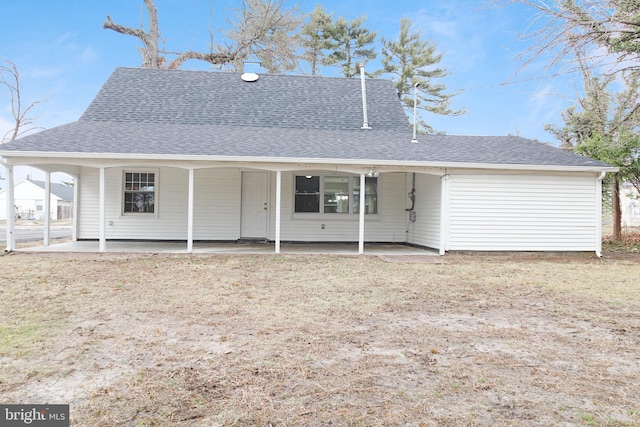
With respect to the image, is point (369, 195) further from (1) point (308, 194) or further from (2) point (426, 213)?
(2) point (426, 213)

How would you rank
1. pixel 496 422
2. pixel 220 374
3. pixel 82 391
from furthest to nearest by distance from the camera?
1. pixel 220 374
2. pixel 82 391
3. pixel 496 422

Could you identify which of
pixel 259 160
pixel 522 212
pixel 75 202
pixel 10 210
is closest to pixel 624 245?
pixel 522 212

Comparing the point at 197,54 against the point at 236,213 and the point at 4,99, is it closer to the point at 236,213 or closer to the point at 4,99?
the point at 4,99

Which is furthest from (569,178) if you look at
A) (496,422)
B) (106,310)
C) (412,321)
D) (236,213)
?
(106,310)

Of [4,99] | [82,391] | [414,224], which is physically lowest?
[82,391]

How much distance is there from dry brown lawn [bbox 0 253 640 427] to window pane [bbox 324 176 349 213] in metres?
5.68

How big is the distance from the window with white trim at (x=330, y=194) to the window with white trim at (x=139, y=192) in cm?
420

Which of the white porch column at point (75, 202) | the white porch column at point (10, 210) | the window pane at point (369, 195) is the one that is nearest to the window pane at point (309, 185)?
the window pane at point (369, 195)

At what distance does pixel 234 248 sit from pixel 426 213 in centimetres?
533

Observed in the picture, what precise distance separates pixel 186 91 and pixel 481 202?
1039cm

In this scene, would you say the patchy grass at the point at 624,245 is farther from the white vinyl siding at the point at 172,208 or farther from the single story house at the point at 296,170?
the white vinyl siding at the point at 172,208

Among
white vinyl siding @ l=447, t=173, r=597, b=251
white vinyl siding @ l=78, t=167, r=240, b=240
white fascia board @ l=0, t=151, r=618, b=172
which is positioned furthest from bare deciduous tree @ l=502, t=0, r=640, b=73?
white vinyl siding @ l=78, t=167, r=240, b=240

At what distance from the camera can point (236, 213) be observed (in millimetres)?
12492

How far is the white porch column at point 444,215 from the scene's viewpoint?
1040cm
